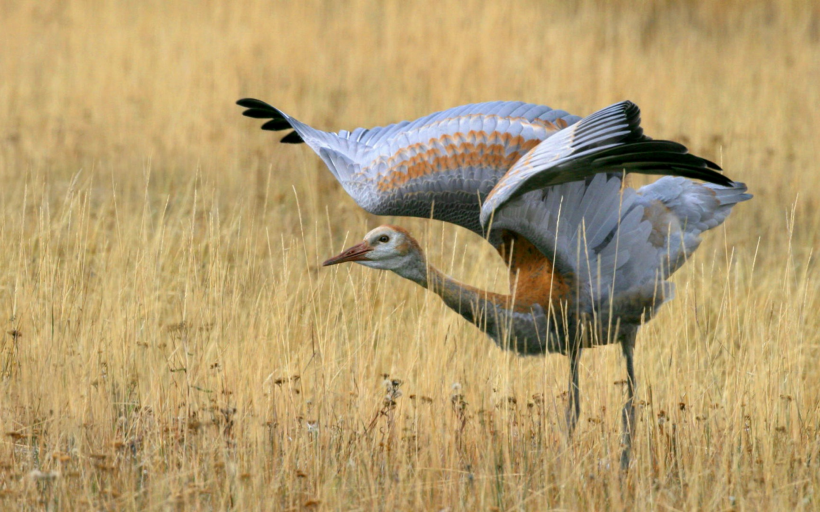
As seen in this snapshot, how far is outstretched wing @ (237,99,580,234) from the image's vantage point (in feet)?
16.8

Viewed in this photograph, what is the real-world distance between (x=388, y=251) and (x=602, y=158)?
3.43ft

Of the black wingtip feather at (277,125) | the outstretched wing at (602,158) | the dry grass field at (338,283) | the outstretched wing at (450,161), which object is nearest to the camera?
the outstretched wing at (602,158)

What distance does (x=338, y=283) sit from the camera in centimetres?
763

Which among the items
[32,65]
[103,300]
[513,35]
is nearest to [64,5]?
[32,65]

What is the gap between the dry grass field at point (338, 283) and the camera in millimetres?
4277

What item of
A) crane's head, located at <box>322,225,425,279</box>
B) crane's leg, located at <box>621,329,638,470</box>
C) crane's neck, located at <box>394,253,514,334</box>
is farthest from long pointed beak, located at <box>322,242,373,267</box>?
crane's leg, located at <box>621,329,638,470</box>

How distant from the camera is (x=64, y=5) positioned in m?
12.0

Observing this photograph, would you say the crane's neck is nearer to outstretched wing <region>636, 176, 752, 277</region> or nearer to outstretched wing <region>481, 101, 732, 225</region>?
outstretched wing <region>481, 101, 732, 225</region>

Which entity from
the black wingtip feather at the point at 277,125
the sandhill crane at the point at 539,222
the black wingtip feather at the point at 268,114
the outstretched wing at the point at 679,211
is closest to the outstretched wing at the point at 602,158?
the sandhill crane at the point at 539,222

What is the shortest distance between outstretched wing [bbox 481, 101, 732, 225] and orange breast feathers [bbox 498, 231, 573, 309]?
0.52m

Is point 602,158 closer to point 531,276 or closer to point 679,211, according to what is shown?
point 531,276

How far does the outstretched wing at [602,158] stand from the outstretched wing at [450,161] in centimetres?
66

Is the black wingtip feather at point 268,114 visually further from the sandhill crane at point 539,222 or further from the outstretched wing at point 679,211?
the outstretched wing at point 679,211

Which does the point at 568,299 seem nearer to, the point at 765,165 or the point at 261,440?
the point at 261,440
